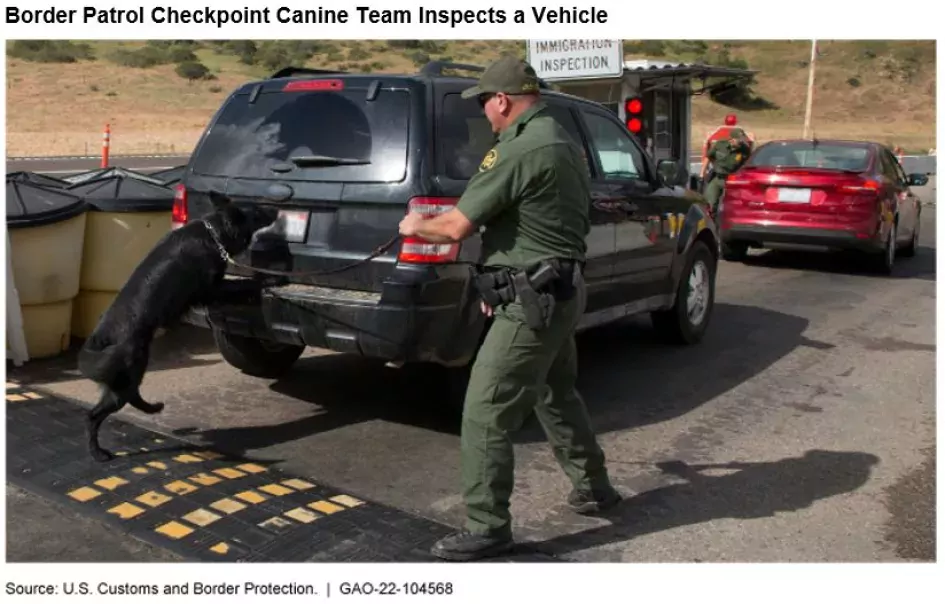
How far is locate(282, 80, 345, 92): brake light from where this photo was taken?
4.84m

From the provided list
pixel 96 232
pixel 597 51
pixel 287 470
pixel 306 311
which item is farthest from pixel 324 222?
pixel 597 51

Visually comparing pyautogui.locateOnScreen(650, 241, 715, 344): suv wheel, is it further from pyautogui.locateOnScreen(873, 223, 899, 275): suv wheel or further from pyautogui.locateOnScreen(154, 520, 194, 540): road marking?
pyautogui.locateOnScreen(873, 223, 899, 275): suv wheel

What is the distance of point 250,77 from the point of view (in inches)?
1666

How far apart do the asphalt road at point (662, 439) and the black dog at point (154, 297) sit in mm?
562

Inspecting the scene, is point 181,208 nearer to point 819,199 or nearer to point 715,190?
point 819,199

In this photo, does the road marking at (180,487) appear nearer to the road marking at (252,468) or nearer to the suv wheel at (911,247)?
the road marking at (252,468)

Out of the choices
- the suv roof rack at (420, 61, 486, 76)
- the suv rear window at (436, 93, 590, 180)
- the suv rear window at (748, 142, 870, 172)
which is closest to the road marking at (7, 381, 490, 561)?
the suv rear window at (436, 93, 590, 180)

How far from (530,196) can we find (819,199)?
25.9 feet

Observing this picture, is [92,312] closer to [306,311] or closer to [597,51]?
[306,311]

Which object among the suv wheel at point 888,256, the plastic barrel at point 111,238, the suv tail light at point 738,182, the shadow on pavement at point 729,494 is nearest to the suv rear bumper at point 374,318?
the shadow on pavement at point 729,494

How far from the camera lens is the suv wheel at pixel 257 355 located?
5801 mm

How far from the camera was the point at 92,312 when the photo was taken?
677cm

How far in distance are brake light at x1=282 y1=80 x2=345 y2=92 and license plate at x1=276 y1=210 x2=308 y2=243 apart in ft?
2.15

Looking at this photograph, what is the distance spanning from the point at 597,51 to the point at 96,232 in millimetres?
7401
